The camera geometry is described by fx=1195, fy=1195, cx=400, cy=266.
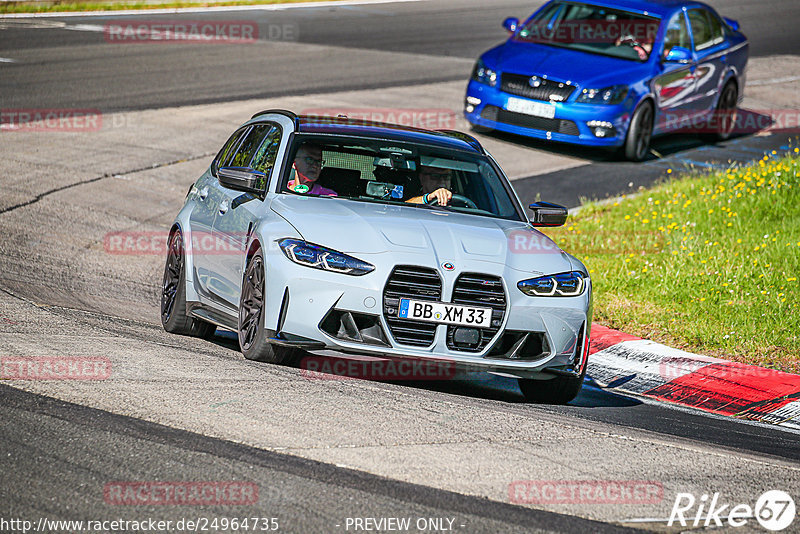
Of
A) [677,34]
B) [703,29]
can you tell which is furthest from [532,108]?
[703,29]

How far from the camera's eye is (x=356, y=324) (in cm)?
667

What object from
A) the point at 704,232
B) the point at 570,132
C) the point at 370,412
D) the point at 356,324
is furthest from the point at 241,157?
the point at 570,132

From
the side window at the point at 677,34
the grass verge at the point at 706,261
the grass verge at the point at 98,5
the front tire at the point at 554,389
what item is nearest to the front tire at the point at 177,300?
the front tire at the point at 554,389

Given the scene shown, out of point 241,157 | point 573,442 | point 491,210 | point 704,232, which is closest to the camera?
point 573,442

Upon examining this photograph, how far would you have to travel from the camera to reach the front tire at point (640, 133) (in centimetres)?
1633

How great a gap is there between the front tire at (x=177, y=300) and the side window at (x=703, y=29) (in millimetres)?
11255

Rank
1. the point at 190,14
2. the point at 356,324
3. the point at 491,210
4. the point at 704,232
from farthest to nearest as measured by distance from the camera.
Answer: the point at 190,14
the point at 704,232
the point at 491,210
the point at 356,324

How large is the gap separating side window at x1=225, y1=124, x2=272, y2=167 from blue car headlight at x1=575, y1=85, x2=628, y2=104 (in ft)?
25.9

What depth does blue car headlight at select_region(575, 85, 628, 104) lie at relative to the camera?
15914mm

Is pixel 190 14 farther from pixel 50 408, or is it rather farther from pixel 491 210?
pixel 50 408

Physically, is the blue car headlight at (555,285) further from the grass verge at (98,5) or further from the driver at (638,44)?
the grass verge at (98,5)

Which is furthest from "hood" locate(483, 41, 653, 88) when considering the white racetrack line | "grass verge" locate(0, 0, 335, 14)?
"grass verge" locate(0, 0, 335, 14)

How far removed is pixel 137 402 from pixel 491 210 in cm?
316

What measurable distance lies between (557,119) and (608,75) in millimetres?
910
